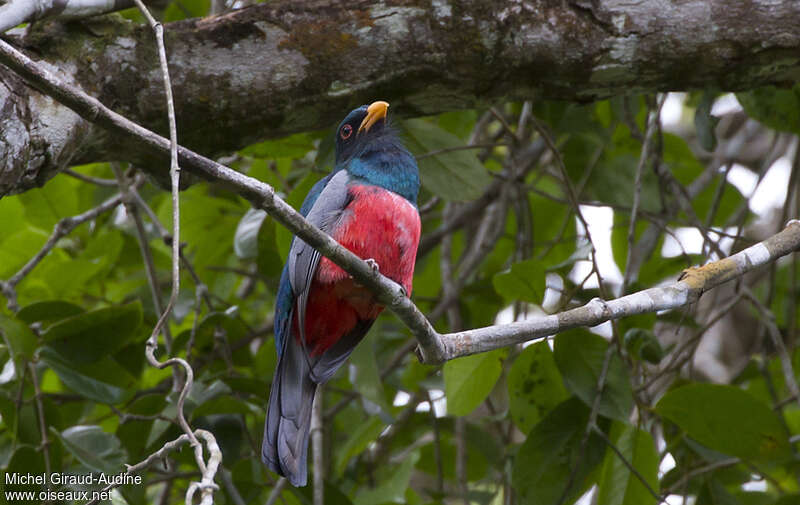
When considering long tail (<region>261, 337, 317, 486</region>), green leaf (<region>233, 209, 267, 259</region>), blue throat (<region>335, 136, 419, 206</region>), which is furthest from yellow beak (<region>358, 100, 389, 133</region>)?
long tail (<region>261, 337, 317, 486</region>)

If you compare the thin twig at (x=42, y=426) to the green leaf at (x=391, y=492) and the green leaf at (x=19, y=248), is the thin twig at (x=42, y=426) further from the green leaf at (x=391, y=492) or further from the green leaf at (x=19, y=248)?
the green leaf at (x=391, y=492)

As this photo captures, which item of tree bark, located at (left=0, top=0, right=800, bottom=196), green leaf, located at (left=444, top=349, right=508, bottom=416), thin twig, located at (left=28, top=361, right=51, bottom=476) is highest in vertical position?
tree bark, located at (left=0, top=0, right=800, bottom=196)

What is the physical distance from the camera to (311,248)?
293 cm

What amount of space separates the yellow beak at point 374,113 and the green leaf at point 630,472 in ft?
4.44

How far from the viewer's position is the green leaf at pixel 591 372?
3049 millimetres

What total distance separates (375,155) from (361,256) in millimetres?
513

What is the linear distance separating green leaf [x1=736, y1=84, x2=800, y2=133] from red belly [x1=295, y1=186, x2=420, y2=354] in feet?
4.60

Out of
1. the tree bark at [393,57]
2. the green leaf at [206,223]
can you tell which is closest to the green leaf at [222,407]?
the tree bark at [393,57]

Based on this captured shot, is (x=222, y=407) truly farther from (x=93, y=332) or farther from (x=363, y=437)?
(x=363, y=437)

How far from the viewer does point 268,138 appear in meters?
3.00

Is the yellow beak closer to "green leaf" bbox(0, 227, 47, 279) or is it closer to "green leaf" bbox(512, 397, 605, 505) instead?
"green leaf" bbox(512, 397, 605, 505)

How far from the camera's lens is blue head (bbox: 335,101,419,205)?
3.24m

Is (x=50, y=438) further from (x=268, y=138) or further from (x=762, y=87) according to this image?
(x=762, y=87)

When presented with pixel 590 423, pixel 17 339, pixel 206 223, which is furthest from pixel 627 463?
pixel 206 223
